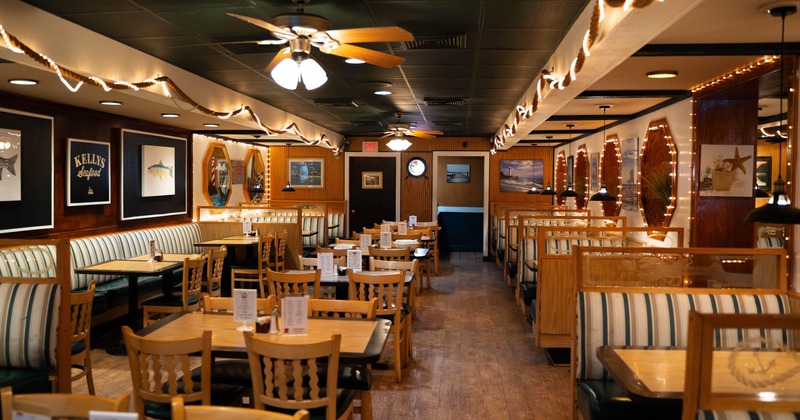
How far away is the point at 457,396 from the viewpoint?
16.0 ft

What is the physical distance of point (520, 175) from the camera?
1491cm

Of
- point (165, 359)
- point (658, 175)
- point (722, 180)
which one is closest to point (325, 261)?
point (165, 359)

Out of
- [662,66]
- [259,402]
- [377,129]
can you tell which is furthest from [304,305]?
[377,129]

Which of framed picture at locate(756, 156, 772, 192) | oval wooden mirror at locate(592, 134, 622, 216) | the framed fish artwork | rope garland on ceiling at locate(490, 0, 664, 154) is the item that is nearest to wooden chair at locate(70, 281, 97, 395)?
rope garland on ceiling at locate(490, 0, 664, 154)

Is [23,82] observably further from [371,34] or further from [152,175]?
[152,175]

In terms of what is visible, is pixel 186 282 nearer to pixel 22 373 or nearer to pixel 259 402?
pixel 22 373

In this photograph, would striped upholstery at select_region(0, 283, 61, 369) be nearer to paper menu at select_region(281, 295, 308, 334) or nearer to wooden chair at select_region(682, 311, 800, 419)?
paper menu at select_region(281, 295, 308, 334)

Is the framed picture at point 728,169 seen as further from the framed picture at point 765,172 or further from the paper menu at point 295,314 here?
the framed picture at point 765,172

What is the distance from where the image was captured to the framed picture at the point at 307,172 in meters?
14.9

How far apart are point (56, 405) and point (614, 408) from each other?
270 cm

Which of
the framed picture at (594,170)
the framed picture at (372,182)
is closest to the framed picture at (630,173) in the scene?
the framed picture at (594,170)

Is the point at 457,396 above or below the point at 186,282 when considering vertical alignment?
below

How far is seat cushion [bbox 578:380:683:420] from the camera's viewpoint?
11.0 ft

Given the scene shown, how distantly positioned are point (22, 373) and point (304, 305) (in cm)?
194
